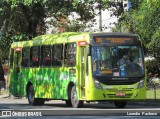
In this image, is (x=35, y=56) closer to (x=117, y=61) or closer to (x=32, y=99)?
(x=32, y=99)

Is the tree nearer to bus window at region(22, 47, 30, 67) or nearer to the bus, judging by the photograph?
bus window at region(22, 47, 30, 67)

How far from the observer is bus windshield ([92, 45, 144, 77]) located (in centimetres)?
2548

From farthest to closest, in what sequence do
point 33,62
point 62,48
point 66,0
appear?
point 66,0 < point 33,62 < point 62,48

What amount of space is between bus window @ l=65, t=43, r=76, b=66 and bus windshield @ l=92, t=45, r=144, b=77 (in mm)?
1373

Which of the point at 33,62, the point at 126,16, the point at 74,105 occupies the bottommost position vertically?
the point at 74,105

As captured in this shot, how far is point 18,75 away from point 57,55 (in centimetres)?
489

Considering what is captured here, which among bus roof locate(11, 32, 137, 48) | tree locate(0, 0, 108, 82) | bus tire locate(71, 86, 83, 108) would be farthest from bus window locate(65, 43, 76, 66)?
tree locate(0, 0, 108, 82)

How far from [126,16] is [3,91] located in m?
14.0

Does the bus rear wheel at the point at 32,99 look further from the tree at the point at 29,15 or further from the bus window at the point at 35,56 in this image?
the tree at the point at 29,15

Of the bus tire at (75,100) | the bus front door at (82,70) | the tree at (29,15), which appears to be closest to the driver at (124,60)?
the bus front door at (82,70)

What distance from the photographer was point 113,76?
1003 inches

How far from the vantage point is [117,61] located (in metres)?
25.7

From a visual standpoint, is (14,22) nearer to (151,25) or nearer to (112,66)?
(151,25)

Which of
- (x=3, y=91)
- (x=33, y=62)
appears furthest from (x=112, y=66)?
(x=3, y=91)
